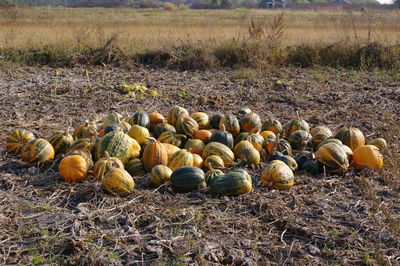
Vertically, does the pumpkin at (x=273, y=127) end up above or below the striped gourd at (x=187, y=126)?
below

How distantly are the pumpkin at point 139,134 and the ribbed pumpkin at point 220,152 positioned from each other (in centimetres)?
71

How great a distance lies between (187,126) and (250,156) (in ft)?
2.89

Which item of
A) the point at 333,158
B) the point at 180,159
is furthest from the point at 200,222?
the point at 333,158

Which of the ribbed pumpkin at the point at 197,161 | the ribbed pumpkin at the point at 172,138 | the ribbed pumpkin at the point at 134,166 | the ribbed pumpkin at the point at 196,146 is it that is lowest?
the ribbed pumpkin at the point at 134,166

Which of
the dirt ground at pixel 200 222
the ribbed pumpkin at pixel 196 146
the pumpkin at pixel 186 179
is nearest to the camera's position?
the dirt ground at pixel 200 222

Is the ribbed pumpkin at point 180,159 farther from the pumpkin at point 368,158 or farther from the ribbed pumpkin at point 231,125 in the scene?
the pumpkin at point 368,158

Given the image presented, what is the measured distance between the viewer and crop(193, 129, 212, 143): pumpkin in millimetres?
5223

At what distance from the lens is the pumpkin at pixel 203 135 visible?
5.22 m

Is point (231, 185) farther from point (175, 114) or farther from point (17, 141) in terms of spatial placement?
point (17, 141)

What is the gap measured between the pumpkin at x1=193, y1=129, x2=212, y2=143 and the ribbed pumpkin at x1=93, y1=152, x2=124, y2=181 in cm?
113

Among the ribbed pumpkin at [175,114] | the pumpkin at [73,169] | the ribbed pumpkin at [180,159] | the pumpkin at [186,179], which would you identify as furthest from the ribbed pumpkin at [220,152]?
the pumpkin at [73,169]

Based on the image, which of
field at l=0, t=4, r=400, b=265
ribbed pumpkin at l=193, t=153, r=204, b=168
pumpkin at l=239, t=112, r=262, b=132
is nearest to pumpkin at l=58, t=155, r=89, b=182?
field at l=0, t=4, r=400, b=265

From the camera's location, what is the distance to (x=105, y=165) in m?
4.41

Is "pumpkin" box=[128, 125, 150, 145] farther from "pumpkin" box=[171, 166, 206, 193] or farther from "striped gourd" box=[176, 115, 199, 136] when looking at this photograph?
"pumpkin" box=[171, 166, 206, 193]
